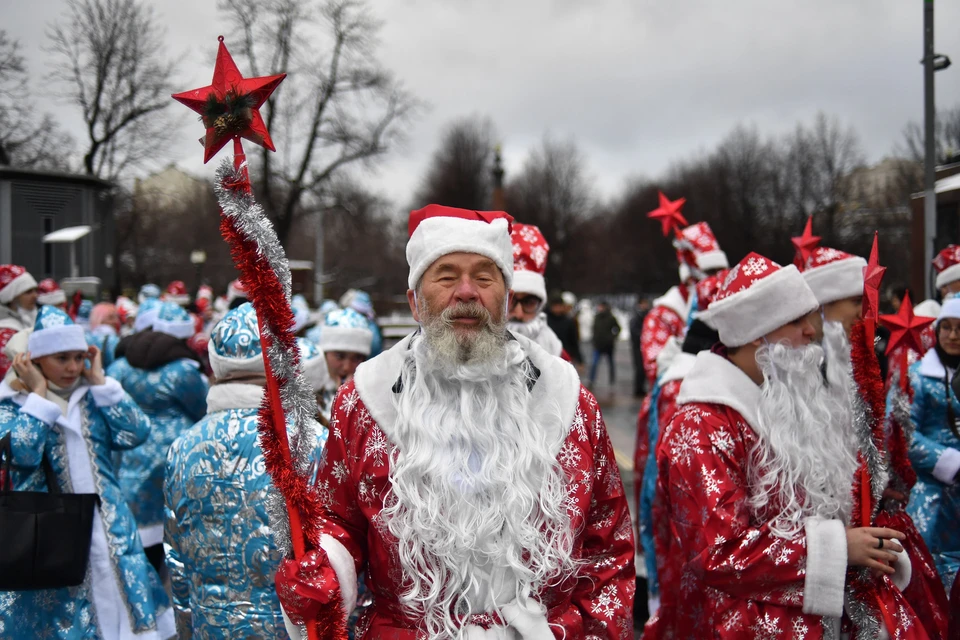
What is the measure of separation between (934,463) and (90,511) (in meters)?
3.94

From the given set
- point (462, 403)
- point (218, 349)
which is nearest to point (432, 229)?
point (462, 403)

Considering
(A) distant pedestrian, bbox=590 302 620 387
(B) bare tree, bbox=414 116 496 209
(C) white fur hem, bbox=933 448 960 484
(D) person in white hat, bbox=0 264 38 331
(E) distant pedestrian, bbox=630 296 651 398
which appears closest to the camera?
(C) white fur hem, bbox=933 448 960 484

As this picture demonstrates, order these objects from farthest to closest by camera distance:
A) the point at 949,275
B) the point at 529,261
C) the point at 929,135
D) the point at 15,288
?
the point at 929,135 < the point at 15,288 < the point at 949,275 < the point at 529,261

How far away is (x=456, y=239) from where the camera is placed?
2.26m

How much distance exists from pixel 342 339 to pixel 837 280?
3.19 m

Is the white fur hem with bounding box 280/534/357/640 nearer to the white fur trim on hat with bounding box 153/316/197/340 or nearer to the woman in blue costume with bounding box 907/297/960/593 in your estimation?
the woman in blue costume with bounding box 907/297/960/593

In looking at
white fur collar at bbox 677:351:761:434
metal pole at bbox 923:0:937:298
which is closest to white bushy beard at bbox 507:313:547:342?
white fur collar at bbox 677:351:761:434

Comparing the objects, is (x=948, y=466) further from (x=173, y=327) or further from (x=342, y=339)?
(x=173, y=327)

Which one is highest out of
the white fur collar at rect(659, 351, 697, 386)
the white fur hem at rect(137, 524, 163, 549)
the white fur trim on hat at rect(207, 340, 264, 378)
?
the white fur trim on hat at rect(207, 340, 264, 378)

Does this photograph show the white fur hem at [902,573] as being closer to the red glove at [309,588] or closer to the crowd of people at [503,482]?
the crowd of people at [503,482]

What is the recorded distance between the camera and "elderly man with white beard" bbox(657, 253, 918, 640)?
254cm

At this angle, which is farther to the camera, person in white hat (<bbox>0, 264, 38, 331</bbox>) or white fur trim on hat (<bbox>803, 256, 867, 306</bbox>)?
person in white hat (<bbox>0, 264, 38, 331</bbox>)

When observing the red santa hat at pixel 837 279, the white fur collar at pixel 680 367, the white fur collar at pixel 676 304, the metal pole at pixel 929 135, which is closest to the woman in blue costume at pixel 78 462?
the white fur collar at pixel 680 367

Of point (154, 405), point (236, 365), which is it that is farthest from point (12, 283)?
point (236, 365)
